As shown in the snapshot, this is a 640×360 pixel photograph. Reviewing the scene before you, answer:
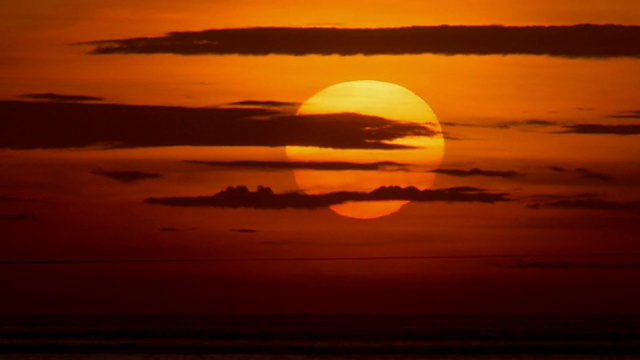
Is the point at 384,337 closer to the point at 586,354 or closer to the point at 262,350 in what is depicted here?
the point at 262,350

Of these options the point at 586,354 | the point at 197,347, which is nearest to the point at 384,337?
the point at 197,347

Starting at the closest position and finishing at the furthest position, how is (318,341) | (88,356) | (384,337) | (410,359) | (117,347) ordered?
1. (410,359)
2. (88,356)
3. (117,347)
4. (318,341)
5. (384,337)

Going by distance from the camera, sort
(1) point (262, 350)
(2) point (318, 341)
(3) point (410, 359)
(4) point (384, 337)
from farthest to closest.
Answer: (4) point (384, 337) < (2) point (318, 341) < (1) point (262, 350) < (3) point (410, 359)

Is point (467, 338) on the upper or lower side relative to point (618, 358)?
lower

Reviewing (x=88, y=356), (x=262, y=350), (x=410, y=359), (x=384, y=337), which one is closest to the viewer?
(x=410, y=359)

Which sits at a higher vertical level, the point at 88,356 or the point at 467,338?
the point at 88,356

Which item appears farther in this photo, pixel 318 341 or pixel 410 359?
pixel 318 341

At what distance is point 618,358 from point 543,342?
17.7 metres

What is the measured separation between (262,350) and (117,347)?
871 centimetres

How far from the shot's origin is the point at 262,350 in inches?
2589

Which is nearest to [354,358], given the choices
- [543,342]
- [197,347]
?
[197,347]

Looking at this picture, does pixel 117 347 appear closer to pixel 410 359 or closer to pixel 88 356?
pixel 88 356

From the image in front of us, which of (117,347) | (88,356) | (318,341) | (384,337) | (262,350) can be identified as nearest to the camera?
(88,356)

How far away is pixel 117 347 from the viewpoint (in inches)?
2766
